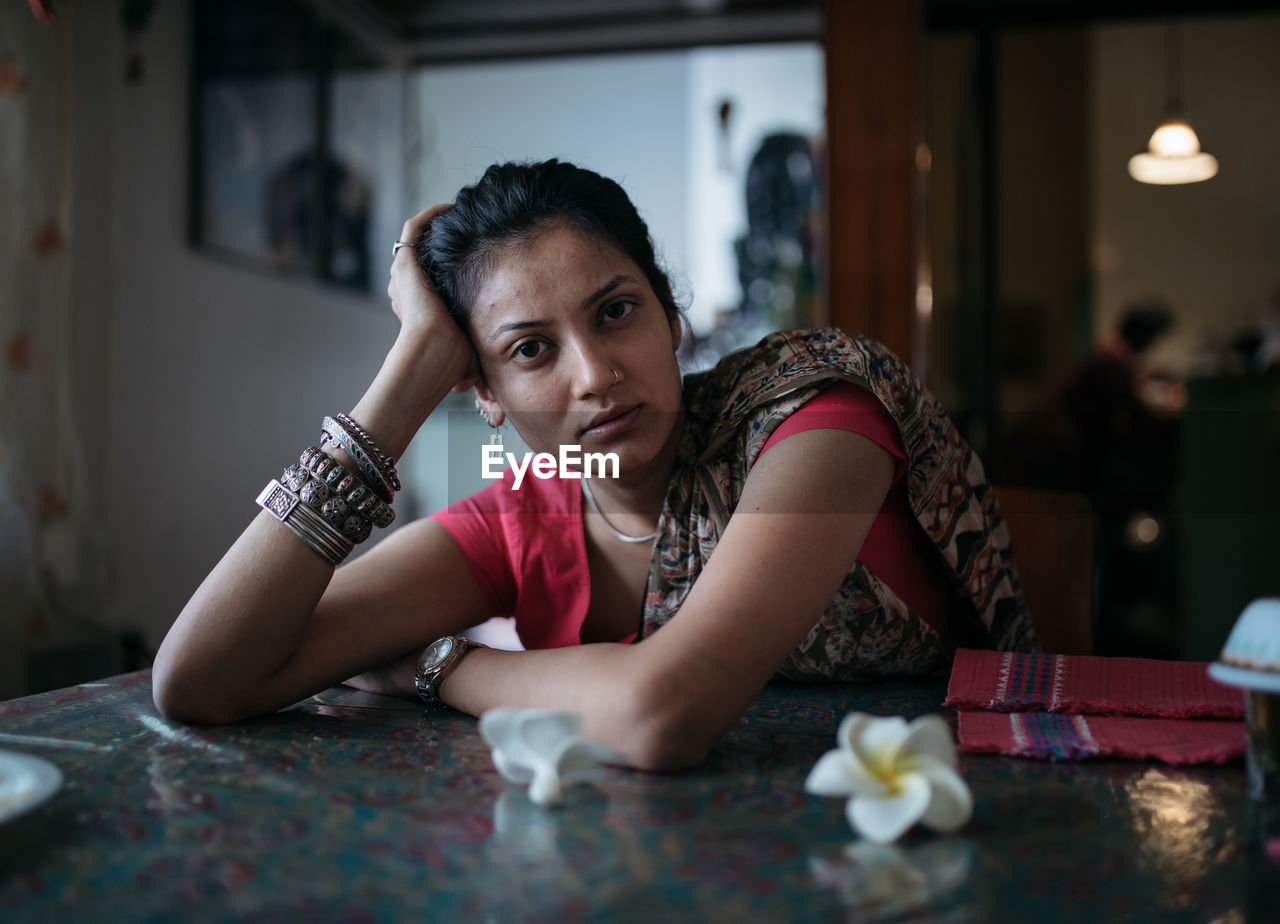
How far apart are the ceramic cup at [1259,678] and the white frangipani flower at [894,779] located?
166 millimetres

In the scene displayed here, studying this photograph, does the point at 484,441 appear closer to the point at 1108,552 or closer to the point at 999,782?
the point at 999,782

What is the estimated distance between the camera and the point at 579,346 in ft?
3.17

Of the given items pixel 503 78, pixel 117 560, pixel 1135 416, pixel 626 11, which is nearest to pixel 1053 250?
pixel 1135 416

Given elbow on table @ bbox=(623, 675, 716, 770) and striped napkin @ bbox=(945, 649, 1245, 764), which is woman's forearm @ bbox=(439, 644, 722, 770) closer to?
elbow on table @ bbox=(623, 675, 716, 770)

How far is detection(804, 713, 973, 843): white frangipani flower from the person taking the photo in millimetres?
512

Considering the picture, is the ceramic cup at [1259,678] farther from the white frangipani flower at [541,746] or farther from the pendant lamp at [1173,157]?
the pendant lamp at [1173,157]

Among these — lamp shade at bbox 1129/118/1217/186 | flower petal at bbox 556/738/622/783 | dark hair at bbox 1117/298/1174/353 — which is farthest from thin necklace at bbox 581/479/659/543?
lamp shade at bbox 1129/118/1217/186

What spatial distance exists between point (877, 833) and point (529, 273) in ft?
2.15

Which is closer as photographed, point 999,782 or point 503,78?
point 999,782

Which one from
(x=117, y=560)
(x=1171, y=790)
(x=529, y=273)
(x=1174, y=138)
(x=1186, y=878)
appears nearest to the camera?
(x=1186, y=878)

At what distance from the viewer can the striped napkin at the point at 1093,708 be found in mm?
669

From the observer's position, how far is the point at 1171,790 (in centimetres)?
60

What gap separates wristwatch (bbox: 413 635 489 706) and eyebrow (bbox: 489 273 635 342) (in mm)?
316

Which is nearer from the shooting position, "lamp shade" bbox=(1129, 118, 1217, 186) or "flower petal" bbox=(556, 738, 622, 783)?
"flower petal" bbox=(556, 738, 622, 783)
